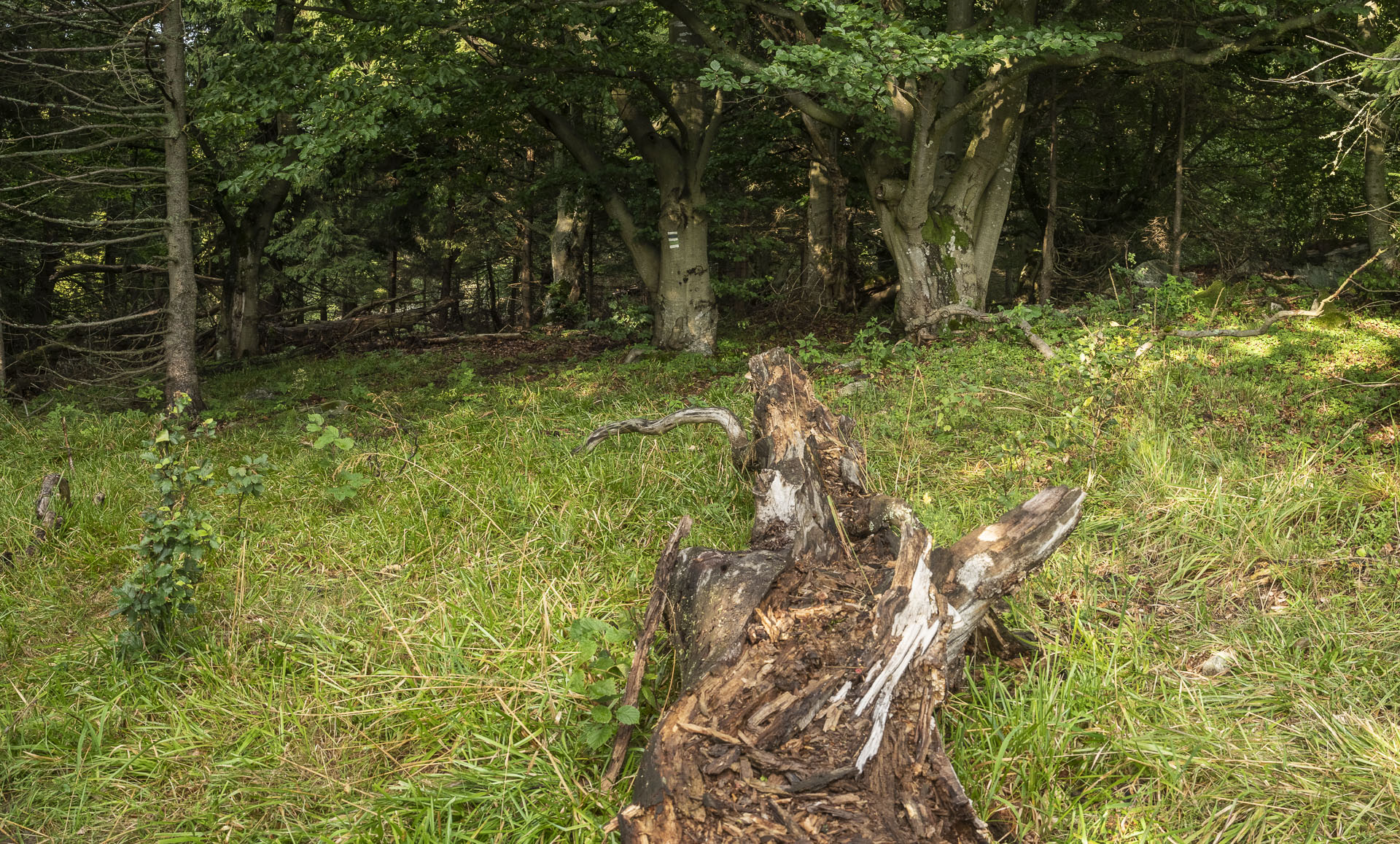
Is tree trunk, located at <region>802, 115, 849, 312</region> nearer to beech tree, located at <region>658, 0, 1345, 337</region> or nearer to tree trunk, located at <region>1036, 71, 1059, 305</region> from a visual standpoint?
beech tree, located at <region>658, 0, 1345, 337</region>

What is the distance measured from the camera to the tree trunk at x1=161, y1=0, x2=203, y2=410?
8.35 metres

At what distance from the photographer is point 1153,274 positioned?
11844 mm

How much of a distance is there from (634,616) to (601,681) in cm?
80

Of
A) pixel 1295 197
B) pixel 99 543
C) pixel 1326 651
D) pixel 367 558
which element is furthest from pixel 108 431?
pixel 1295 197

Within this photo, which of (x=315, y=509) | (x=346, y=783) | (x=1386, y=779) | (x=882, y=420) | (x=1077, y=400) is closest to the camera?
(x=1386, y=779)

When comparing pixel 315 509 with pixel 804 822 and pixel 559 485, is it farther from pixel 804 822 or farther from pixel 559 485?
pixel 804 822

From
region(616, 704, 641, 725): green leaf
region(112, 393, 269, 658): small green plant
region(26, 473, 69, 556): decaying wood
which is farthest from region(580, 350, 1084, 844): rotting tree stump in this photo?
region(26, 473, 69, 556): decaying wood

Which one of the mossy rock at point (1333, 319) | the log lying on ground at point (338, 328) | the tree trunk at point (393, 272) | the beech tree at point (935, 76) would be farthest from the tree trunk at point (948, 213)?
the tree trunk at point (393, 272)

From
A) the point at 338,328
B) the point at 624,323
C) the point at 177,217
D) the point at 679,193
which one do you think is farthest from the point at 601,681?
the point at 338,328

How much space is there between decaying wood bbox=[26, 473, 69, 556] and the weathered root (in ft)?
10.1

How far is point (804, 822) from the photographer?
2.12 meters

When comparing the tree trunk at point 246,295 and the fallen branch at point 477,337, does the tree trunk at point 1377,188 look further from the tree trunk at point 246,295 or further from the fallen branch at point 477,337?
the tree trunk at point 246,295

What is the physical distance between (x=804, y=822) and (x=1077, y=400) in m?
4.27

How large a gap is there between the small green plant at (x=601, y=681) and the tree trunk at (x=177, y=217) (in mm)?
7560
